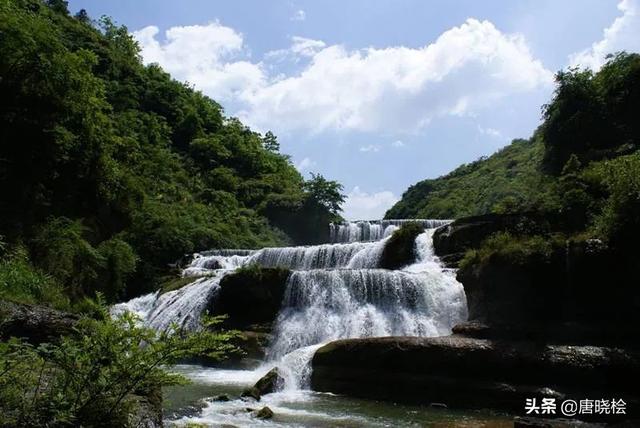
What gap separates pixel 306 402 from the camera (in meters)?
12.1

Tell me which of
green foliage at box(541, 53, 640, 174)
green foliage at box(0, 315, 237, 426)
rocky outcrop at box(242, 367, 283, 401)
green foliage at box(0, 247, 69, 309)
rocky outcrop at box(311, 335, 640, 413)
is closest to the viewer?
green foliage at box(0, 315, 237, 426)

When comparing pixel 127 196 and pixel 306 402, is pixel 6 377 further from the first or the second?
pixel 127 196

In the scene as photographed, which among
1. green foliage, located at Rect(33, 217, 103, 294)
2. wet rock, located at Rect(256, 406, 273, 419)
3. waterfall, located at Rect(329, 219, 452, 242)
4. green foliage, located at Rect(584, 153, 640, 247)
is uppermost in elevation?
waterfall, located at Rect(329, 219, 452, 242)

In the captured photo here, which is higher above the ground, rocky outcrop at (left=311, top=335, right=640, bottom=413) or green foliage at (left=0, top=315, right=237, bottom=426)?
green foliage at (left=0, top=315, right=237, bottom=426)

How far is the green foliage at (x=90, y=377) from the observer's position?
3443 mm

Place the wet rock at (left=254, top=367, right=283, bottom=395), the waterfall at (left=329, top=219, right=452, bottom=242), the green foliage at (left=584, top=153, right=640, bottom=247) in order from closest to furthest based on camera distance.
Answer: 1. the wet rock at (left=254, top=367, right=283, bottom=395)
2. the green foliage at (left=584, top=153, right=640, bottom=247)
3. the waterfall at (left=329, top=219, right=452, bottom=242)

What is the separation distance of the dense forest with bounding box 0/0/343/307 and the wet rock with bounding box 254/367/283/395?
5.04m

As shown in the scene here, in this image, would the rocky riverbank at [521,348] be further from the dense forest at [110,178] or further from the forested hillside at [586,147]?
the dense forest at [110,178]

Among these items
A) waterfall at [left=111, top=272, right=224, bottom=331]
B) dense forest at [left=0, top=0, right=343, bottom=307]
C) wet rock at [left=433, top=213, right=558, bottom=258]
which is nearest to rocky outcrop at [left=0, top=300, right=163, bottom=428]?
dense forest at [left=0, top=0, right=343, bottom=307]

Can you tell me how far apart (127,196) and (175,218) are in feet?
43.3

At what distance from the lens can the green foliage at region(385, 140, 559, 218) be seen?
159 feet

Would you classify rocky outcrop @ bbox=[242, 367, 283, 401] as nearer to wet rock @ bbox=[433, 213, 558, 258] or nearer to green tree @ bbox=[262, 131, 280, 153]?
wet rock @ bbox=[433, 213, 558, 258]

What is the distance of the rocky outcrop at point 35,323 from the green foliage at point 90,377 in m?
3.11

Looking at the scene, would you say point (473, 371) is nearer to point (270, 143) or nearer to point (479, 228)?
point (479, 228)
